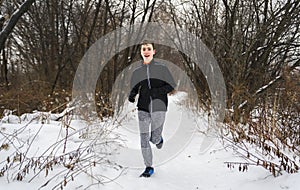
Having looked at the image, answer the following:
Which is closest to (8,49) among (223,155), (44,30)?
(44,30)

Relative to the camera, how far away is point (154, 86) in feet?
12.2

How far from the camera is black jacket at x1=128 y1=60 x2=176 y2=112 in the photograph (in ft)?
12.1

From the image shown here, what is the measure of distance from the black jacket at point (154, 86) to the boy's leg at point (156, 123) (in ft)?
0.23

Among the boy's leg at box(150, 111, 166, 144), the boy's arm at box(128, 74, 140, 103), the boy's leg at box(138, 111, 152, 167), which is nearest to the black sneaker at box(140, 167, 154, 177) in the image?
the boy's leg at box(138, 111, 152, 167)

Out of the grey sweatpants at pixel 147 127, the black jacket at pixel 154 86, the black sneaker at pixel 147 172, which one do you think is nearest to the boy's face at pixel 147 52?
the black jacket at pixel 154 86

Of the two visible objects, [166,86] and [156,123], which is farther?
[156,123]

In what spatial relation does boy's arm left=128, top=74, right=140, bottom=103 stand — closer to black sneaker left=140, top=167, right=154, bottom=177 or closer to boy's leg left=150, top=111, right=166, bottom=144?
boy's leg left=150, top=111, right=166, bottom=144

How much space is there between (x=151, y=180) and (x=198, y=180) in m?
0.61

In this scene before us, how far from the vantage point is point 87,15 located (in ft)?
26.0

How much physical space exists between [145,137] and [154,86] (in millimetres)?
632

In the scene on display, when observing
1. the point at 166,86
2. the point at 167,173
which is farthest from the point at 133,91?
the point at 167,173

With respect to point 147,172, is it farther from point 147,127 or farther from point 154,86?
point 154,86

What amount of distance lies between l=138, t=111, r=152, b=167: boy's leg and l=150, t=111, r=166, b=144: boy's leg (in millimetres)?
65

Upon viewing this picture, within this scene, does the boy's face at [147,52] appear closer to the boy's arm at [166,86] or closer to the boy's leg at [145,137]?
the boy's arm at [166,86]
